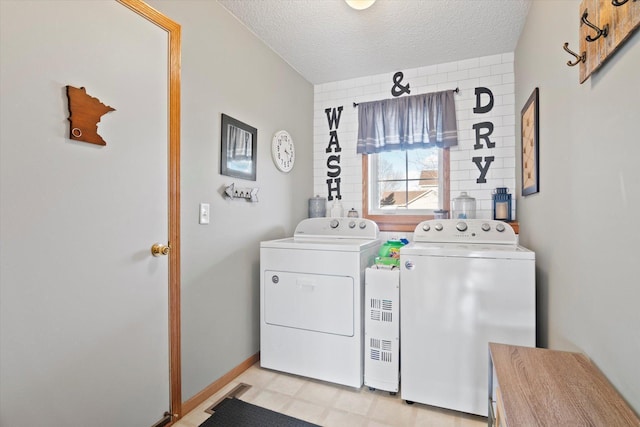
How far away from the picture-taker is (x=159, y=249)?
1.67 meters

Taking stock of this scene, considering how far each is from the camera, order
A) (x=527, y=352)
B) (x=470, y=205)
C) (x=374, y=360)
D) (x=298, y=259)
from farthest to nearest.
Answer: (x=470, y=205) < (x=298, y=259) < (x=374, y=360) < (x=527, y=352)

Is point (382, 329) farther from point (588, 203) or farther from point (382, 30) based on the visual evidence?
point (382, 30)

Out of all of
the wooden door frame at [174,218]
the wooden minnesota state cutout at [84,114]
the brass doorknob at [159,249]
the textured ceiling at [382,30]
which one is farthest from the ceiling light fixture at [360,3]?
the brass doorknob at [159,249]

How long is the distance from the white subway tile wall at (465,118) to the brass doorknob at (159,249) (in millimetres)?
1949

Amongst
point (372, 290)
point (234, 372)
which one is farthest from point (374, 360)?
point (234, 372)

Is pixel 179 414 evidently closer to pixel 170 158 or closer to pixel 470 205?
pixel 170 158

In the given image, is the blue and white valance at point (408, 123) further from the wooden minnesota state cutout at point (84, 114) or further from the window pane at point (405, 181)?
the wooden minnesota state cutout at point (84, 114)

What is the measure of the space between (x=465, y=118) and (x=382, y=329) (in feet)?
6.69

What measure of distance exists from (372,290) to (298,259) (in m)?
0.56

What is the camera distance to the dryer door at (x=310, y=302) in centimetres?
210

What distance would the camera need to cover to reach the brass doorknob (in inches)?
65.3

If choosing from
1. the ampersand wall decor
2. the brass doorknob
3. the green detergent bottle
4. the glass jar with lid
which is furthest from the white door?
the glass jar with lid

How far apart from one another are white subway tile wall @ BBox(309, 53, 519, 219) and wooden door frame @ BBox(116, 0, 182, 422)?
183 cm

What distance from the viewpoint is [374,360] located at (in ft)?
6.78
